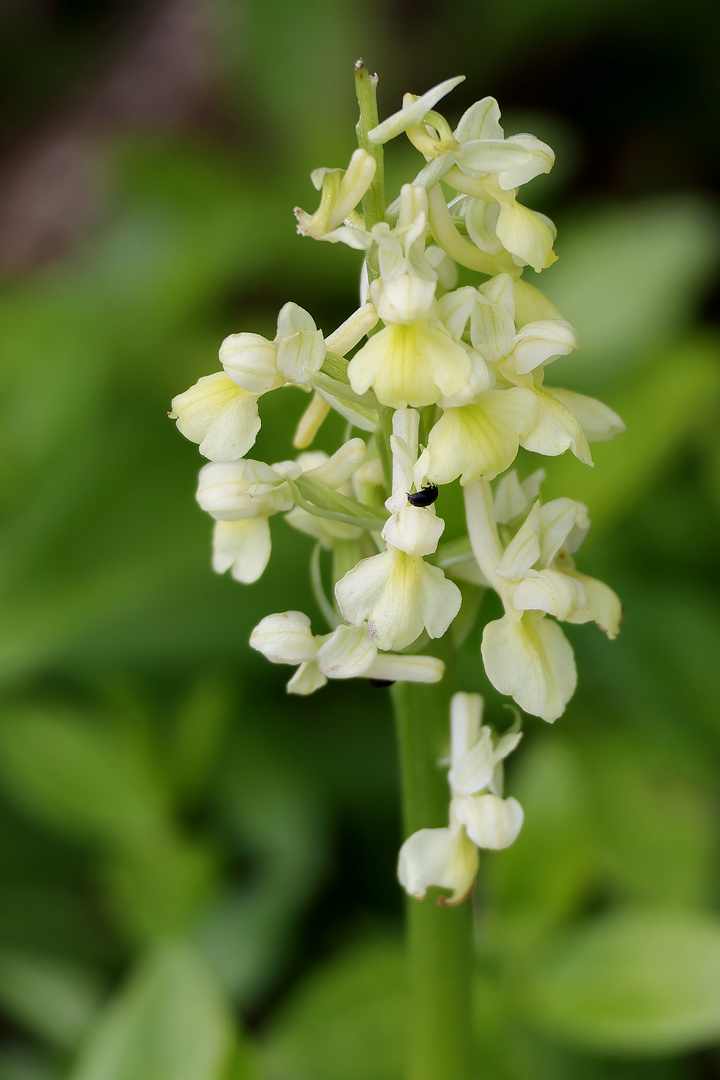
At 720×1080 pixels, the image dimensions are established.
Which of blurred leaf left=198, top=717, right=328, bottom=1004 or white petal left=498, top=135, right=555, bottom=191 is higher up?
white petal left=498, top=135, right=555, bottom=191

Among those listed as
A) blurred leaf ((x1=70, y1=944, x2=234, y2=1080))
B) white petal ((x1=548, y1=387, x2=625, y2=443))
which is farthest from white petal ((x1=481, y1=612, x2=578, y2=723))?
blurred leaf ((x1=70, y1=944, x2=234, y2=1080))

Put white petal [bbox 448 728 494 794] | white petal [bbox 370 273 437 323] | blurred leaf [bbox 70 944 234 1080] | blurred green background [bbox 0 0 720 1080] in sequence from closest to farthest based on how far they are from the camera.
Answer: white petal [bbox 370 273 437 323], white petal [bbox 448 728 494 794], blurred leaf [bbox 70 944 234 1080], blurred green background [bbox 0 0 720 1080]

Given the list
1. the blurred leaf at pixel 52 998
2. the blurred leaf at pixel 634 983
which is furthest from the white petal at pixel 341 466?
the blurred leaf at pixel 52 998

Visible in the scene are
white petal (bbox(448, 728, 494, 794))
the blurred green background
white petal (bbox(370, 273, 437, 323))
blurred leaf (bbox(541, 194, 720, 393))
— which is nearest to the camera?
white petal (bbox(370, 273, 437, 323))

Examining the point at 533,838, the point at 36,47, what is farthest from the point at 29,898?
the point at 36,47

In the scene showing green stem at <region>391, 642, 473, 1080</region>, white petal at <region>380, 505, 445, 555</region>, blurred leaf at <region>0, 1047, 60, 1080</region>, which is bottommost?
blurred leaf at <region>0, 1047, 60, 1080</region>

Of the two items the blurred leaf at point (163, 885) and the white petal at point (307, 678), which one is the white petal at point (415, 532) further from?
the blurred leaf at point (163, 885)

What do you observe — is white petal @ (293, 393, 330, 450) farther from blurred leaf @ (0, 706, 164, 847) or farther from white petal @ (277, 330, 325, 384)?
blurred leaf @ (0, 706, 164, 847)
